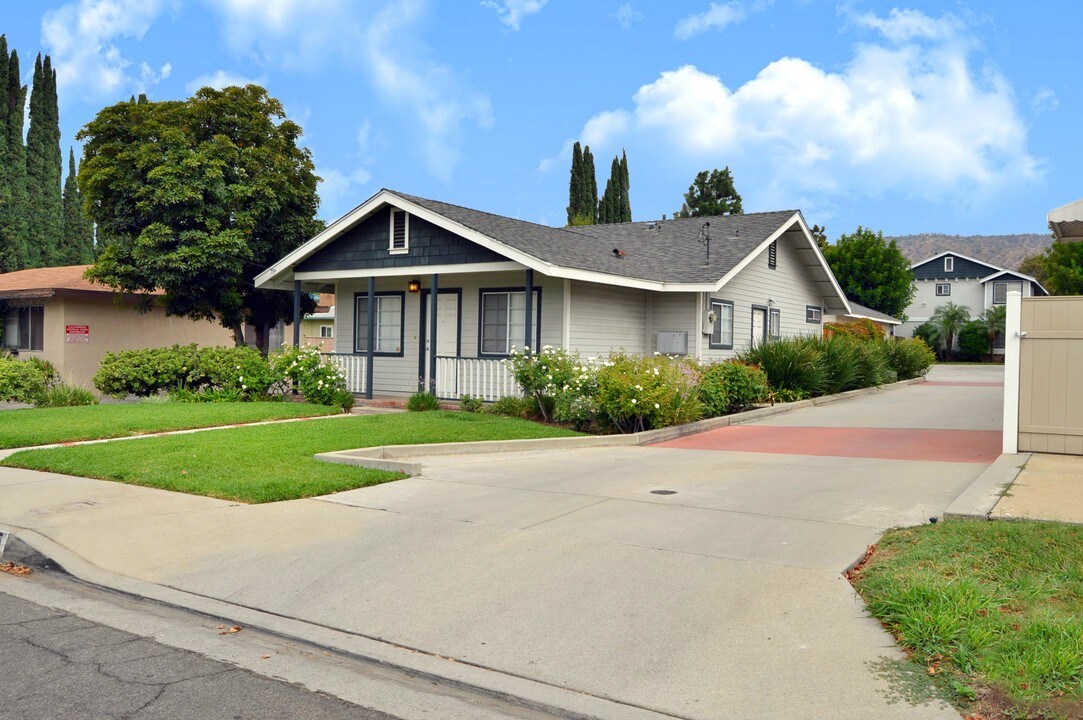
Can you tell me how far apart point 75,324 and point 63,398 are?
8.28 m

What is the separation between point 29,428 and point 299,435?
184 inches

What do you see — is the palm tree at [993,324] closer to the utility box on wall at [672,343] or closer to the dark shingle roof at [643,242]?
the dark shingle roof at [643,242]

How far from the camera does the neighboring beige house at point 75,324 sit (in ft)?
84.1

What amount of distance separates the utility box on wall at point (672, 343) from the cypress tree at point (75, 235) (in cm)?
3704

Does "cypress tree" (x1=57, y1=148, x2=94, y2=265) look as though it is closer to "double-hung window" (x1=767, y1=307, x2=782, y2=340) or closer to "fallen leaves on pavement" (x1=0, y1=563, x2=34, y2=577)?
"double-hung window" (x1=767, y1=307, x2=782, y2=340)

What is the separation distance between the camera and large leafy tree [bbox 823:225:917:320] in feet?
169

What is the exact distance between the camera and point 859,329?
32.9 meters

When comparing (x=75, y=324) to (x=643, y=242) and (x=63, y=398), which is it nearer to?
(x=63, y=398)

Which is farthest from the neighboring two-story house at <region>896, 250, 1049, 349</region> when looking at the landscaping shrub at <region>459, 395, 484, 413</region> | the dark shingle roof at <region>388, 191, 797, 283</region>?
the landscaping shrub at <region>459, 395, 484, 413</region>

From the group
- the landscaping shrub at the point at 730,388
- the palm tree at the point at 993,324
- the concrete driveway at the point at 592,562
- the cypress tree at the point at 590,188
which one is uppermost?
the cypress tree at the point at 590,188

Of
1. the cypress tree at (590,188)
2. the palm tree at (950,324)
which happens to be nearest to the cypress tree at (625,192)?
the cypress tree at (590,188)

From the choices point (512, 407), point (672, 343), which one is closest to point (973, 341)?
point (672, 343)

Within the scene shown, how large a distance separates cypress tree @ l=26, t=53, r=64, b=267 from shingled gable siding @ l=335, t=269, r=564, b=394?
2886cm

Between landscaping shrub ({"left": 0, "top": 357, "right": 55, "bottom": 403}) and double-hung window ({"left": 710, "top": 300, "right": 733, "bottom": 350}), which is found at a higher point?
double-hung window ({"left": 710, "top": 300, "right": 733, "bottom": 350})
